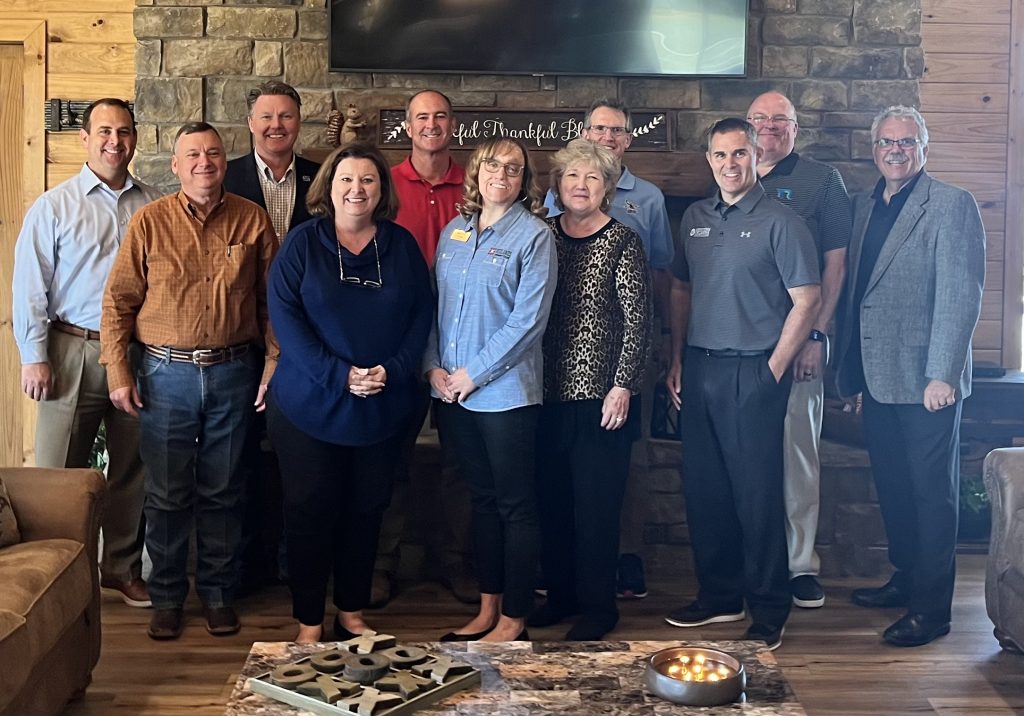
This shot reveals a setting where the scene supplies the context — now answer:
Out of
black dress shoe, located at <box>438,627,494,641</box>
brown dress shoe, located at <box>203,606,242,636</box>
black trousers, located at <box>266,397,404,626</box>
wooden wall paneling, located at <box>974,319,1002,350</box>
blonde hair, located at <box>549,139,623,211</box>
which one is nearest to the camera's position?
black trousers, located at <box>266,397,404,626</box>

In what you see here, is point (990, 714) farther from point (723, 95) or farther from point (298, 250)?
point (723, 95)

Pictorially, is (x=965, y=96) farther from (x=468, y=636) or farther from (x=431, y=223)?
(x=468, y=636)

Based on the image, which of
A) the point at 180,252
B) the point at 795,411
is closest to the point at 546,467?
the point at 795,411

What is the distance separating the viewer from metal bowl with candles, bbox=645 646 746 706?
189 cm

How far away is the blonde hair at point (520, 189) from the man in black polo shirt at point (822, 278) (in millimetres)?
935

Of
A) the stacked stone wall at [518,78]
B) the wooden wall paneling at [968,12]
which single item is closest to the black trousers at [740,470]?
the stacked stone wall at [518,78]

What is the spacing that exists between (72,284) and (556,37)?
1.97 m

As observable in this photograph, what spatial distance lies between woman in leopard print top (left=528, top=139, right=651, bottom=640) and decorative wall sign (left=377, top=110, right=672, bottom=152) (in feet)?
3.32

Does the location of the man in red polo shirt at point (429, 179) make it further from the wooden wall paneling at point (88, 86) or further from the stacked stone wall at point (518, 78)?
the wooden wall paneling at point (88, 86)

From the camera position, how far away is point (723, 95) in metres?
4.13

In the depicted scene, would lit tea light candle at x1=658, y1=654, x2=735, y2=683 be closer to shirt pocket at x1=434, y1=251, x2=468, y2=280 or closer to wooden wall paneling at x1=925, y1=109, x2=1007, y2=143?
shirt pocket at x1=434, y1=251, x2=468, y2=280

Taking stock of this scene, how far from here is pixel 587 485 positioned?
3055 mm

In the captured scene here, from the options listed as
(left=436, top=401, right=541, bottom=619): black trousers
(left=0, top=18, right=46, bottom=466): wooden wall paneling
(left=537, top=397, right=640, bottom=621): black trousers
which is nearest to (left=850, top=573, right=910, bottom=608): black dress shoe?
(left=537, top=397, right=640, bottom=621): black trousers

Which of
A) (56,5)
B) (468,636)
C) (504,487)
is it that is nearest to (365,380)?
(504,487)
